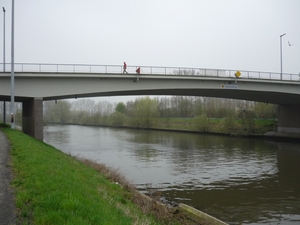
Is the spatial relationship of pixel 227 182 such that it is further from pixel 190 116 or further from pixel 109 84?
pixel 190 116

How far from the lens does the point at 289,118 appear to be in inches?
1732

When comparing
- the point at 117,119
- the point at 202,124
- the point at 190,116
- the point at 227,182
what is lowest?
the point at 227,182

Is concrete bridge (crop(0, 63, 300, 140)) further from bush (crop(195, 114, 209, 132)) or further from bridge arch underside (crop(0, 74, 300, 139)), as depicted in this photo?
bush (crop(195, 114, 209, 132))

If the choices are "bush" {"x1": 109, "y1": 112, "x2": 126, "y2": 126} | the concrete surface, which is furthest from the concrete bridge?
"bush" {"x1": 109, "y1": 112, "x2": 126, "y2": 126}

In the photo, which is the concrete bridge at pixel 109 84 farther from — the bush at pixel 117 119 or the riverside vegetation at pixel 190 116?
the bush at pixel 117 119

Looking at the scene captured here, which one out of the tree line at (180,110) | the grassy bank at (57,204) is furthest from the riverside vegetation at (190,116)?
the grassy bank at (57,204)

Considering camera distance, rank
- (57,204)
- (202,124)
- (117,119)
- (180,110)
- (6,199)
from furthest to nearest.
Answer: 1. (117,119)
2. (180,110)
3. (202,124)
4. (6,199)
5. (57,204)

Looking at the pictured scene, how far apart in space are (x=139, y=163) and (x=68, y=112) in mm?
98301

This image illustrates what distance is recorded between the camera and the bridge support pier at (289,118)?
42.5 m

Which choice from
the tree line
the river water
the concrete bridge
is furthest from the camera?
the tree line

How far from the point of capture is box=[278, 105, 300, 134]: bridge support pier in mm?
42537

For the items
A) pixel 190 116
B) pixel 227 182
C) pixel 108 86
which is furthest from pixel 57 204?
pixel 190 116

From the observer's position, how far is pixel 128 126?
7825 centimetres

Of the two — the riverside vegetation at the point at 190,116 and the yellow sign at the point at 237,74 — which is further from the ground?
the yellow sign at the point at 237,74
